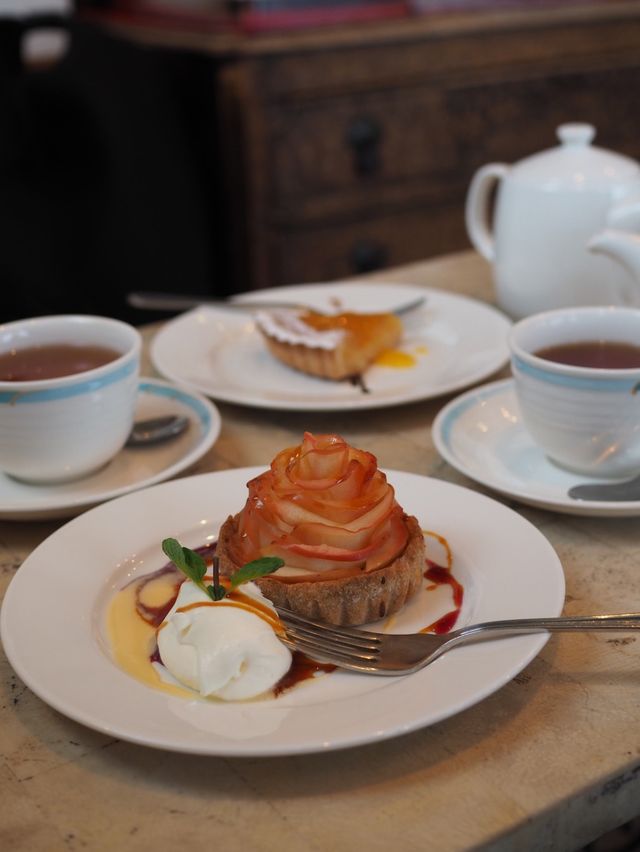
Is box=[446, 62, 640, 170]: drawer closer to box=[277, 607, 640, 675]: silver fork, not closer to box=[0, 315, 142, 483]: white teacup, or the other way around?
box=[0, 315, 142, 483]: white teacup

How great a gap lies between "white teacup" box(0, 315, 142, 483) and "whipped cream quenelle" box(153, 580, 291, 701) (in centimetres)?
31

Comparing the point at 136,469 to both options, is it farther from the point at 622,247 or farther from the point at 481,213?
the point at 481,213

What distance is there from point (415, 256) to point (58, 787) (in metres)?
2.57

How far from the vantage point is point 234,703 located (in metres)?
0.66

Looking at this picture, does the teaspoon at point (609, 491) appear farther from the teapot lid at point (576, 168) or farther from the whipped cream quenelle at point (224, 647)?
the teapot lid at point (576, 168)

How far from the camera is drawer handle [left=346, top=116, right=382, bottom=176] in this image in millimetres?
2789

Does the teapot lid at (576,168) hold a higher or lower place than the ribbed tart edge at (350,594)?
higher

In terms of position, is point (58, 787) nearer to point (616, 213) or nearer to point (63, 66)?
point (616, 213)

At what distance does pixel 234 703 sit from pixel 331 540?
144 mm

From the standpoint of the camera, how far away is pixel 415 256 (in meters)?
3.05

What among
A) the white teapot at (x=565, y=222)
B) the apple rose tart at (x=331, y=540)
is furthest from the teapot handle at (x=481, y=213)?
the apple rose tart at (x=331, y=540)

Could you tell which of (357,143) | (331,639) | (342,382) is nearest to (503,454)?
(342,382)

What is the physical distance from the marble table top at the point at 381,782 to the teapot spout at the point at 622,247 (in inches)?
22.3

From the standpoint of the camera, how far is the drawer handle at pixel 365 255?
2934mm
